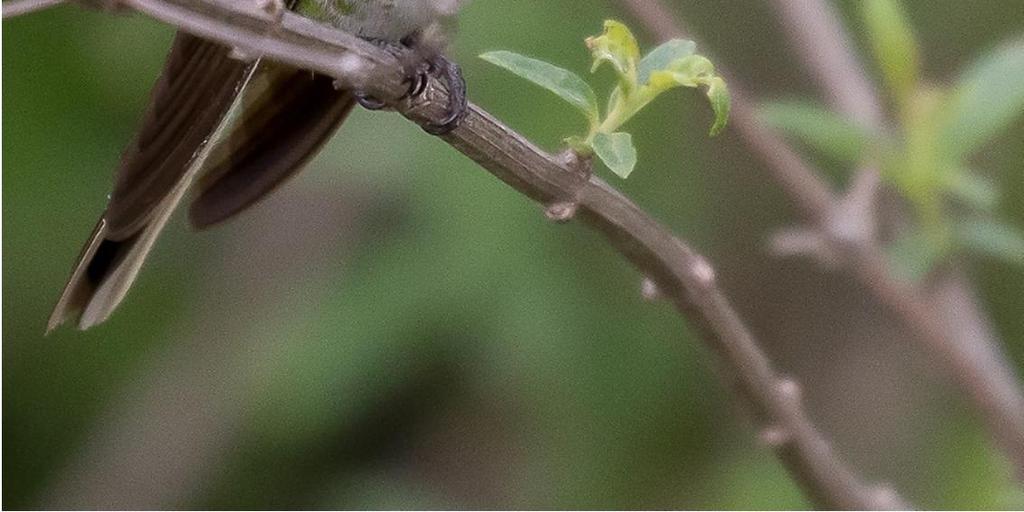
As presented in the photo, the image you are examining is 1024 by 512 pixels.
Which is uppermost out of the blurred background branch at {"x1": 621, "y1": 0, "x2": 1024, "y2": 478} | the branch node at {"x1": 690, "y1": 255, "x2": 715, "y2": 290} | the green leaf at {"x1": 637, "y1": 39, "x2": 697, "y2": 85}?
the blurred background branch at {"x1": 621, "y1": 0, "x2": 1024, "y2": 478}

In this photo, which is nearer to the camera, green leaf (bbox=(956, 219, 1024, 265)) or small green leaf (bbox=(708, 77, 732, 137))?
small green leaf (bbox=(708, 77, 732, 137))

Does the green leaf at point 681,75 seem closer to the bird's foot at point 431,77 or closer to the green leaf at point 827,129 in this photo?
the bird's foot at point 431,77

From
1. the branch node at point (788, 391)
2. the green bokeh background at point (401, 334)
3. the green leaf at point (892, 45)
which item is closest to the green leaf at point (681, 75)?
the branch node at point (788, 391)

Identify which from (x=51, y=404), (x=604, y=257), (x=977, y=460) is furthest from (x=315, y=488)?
(x=977, y=460)

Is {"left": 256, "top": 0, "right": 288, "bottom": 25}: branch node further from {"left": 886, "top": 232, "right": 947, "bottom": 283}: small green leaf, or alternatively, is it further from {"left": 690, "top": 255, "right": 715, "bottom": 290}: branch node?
{"left": 886, "top": 232, "right": 947, "bottom": 283}: small green leaf

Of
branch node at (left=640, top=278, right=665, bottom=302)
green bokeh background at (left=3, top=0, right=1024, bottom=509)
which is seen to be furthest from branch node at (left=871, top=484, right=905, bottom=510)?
green bokeh background at (left=3, top=0, right=1024, bottom=509)

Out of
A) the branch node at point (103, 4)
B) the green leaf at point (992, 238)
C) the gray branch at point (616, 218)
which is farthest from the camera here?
the green leaf at point (992, 238)
